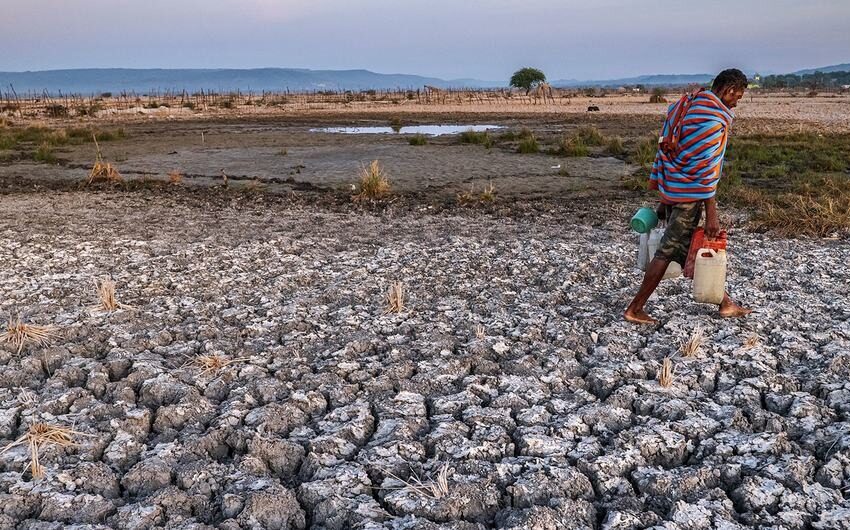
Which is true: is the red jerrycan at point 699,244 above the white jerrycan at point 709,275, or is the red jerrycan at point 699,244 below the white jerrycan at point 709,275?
above

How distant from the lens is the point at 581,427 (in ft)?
12.1

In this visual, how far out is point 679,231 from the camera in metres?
4.84

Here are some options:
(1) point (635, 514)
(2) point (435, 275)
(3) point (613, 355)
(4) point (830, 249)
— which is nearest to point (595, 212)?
(4) point (830, 249)

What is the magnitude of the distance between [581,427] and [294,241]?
519 centimetres

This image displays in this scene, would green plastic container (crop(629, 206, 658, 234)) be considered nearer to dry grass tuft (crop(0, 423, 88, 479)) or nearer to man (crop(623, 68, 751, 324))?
man (crop(623, 68, 751, 324))

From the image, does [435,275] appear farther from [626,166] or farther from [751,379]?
[626,166]

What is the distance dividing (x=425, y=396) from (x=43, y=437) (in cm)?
199

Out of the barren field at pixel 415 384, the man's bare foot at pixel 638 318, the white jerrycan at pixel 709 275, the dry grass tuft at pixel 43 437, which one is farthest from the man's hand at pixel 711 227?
the dry grass tuft at pixel 43 437

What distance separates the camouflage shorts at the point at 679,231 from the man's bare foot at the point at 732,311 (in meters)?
0.55

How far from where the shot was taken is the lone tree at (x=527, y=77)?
7400 centimetres

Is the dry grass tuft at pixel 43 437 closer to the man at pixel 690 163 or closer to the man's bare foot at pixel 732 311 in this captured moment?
the man at pixel 690 163

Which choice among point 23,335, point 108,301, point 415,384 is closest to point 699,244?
point 415,384

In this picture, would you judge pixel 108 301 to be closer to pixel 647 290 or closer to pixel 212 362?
pixel 212 362

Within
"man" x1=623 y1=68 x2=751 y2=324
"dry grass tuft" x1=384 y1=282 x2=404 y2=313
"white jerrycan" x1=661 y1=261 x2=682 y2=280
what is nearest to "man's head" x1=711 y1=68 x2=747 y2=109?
"man" x1=623 y1=68 x2=751 y2=324
